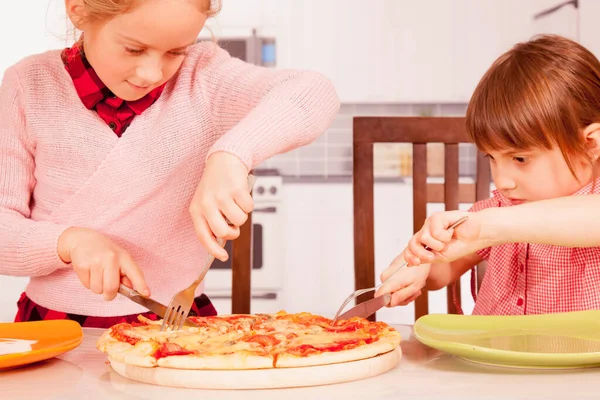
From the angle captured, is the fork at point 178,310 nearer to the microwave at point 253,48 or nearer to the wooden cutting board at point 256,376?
the wooden cutting board at point 256,376

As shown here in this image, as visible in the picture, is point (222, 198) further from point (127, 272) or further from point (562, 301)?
point (562, 301)

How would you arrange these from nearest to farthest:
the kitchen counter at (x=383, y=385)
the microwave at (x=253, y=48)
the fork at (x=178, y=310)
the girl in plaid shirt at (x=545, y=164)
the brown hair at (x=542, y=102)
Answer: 1. the kitchen counter at (x=383, y=385)
2. the fork at (x=178, y=310)
3. the girl in plaid shirt at (x=545, y=164)
4. the brown hair at (x=542, y=102)
5. the microwave at (x=253, y=48)

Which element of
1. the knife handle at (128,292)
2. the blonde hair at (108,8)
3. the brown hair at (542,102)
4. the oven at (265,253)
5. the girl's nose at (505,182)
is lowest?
the oven at (265,253)

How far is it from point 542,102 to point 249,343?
65cm

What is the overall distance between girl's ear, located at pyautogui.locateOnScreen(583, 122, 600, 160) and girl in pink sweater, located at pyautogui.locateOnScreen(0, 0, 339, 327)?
16.3 inches

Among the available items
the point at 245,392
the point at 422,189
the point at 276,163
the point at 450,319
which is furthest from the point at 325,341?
the point at 276,163

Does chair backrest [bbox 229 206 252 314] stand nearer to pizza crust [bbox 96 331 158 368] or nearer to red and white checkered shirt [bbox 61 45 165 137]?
red and white checkered shirt [bbox 61 45 165 137]

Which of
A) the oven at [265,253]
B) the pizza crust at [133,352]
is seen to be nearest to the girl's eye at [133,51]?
the pizza crust at [133,352]

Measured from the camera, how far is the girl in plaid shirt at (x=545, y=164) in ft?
3.61

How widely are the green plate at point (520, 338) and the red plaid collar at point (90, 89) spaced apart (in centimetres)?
64

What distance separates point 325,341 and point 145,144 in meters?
0.60

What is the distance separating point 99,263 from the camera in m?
1.06

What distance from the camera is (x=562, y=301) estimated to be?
130 cm

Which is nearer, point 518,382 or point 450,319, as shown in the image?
point 518,382
